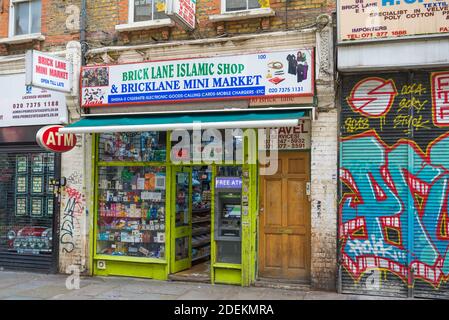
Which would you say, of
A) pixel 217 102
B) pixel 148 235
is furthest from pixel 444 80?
pixel 148 235

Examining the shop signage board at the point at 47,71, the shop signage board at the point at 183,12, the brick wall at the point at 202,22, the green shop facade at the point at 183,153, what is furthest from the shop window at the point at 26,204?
the shop signage board at the point at 183,12

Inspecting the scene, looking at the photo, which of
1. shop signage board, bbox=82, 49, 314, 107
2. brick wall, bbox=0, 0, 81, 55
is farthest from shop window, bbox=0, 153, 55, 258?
brick wall, bbox=0, 0, 81, 55

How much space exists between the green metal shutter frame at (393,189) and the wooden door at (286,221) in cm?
74

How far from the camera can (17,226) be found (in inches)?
406

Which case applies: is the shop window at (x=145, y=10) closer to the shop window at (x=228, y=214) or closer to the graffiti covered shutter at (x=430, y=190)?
the shop window at (x=228, y=214)

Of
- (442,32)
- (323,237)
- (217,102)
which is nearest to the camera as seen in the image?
(442,32)

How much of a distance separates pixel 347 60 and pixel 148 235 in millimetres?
4908

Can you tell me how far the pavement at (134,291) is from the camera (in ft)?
25.9

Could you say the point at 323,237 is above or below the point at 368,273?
above

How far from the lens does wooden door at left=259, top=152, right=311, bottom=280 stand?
855 cm

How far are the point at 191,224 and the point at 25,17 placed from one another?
5751 millimetres

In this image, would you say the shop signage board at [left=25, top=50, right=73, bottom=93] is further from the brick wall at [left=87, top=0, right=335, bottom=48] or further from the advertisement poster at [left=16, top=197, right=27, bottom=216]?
the advertisement poster at [left=16, top=197, right=27, bottom=216]

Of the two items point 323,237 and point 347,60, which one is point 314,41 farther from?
point 323,237

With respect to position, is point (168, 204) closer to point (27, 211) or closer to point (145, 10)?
point (27, 211)
